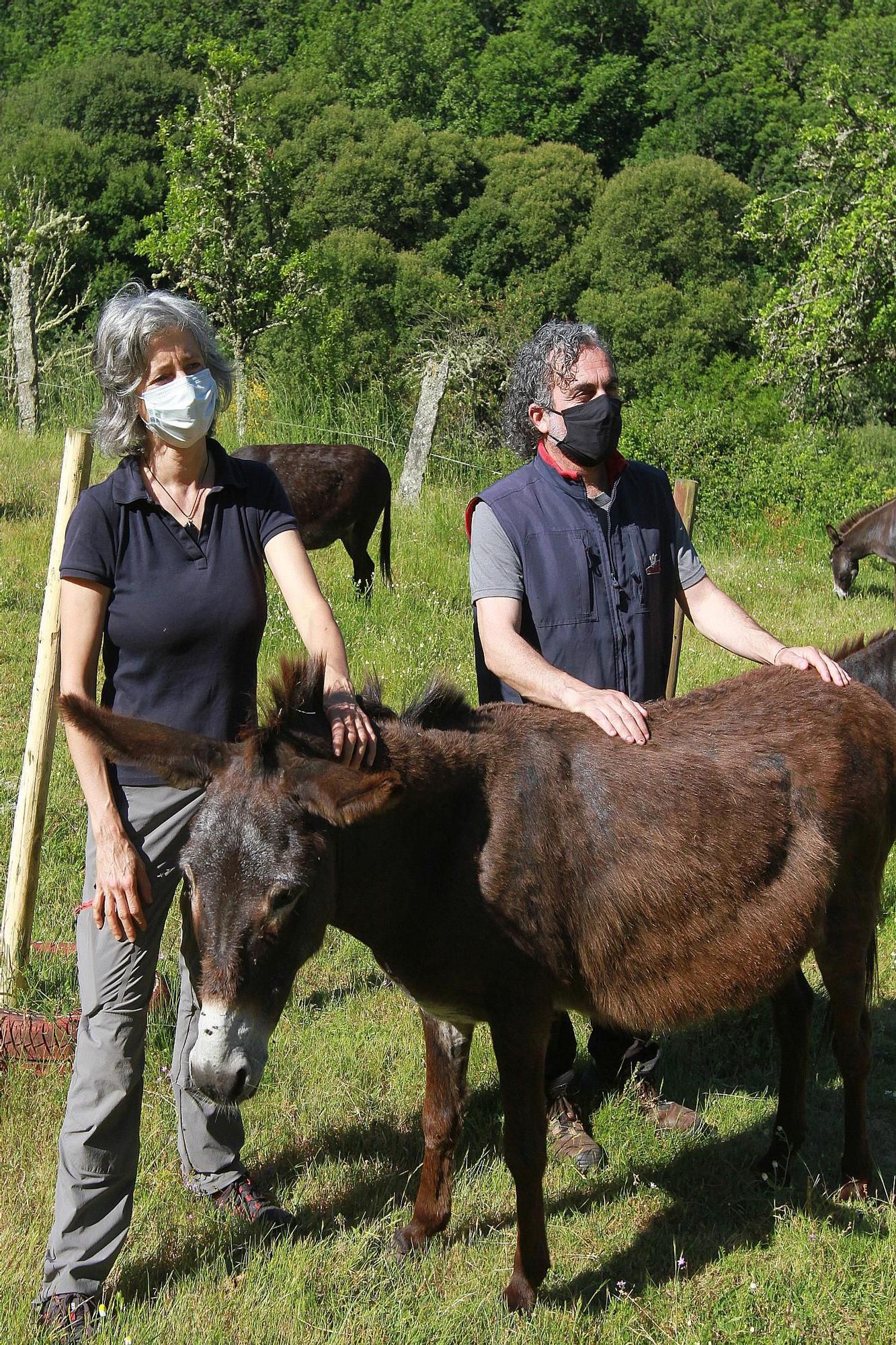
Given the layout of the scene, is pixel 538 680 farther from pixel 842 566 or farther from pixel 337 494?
pixel 842 566

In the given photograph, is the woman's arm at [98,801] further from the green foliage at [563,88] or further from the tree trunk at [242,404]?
the green foliage at [563,88]

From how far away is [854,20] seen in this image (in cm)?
3947

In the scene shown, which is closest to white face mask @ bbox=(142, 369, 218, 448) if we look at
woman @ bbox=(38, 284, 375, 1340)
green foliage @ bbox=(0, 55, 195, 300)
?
woman @ bbox=(38, 284, 375, 1340)

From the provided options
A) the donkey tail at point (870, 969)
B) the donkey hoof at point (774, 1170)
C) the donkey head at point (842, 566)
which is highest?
the donkey tail at point (870, 969)

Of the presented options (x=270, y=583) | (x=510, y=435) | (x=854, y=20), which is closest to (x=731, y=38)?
(x=854, y=20)

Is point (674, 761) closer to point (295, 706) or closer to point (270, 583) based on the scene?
point (295, 706)

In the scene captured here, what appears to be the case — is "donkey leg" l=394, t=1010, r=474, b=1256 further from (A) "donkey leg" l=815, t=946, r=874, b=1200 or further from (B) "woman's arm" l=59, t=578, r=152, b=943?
(A) "donkey leg" l=815, t=946, r=874, b=1200

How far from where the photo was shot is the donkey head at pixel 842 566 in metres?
12.9

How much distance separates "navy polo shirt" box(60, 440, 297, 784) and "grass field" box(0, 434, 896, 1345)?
1.33 meters

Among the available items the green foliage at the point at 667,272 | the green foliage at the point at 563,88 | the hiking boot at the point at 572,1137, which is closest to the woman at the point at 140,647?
the hiking boot at the point at 572,1137

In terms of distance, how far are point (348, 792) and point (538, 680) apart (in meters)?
0.96

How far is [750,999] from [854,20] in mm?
46053

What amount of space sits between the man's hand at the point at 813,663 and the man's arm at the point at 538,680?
62 cm

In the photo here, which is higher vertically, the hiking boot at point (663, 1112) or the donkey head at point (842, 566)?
the hiking boot at point (663, 1112)
